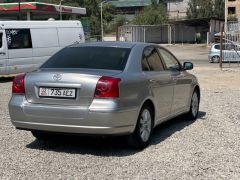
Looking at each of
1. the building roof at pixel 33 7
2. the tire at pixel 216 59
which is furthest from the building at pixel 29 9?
the tire at pixel 216 59

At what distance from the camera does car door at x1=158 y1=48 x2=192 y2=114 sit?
8562 mm

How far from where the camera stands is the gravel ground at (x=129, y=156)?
592 centimetres

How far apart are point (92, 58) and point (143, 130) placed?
1268mm

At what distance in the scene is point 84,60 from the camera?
7.38 metres

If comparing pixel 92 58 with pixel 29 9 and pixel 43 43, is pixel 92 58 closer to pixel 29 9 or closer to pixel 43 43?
pixel 43 43

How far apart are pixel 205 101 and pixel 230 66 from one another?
15.6m

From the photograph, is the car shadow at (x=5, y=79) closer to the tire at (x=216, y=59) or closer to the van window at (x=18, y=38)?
the van window at (x=18, y=38)

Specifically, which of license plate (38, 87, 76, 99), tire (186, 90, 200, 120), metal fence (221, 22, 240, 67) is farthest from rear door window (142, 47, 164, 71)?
metal fence (221, 22, 240, 67)

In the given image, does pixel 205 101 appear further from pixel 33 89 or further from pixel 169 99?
pixel 33 89

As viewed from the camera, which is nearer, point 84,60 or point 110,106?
point 110,106

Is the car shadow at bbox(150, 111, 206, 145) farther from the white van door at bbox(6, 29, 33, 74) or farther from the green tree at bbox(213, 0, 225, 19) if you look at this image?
the green tree at bbox(213, 0, 225, 19)

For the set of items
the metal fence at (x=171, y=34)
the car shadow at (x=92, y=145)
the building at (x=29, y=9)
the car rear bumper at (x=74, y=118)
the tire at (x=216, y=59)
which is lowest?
the metal fence at (x=171, y=34)

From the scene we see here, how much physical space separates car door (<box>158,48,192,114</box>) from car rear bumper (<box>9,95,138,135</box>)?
1.83m

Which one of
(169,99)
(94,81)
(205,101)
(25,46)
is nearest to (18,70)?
(25,46)
